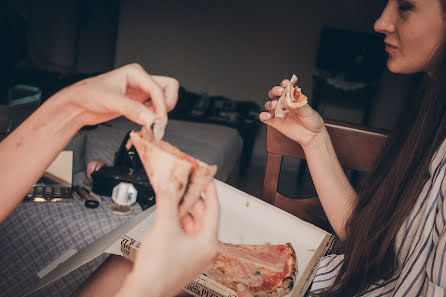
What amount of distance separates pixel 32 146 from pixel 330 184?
0.85m

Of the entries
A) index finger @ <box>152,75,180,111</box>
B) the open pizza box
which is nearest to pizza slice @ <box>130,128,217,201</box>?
index finger @ <box>152,75,180,111</box>

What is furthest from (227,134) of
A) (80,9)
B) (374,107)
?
(80,9)

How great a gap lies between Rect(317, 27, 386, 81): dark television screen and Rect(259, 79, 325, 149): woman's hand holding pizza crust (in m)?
3.94

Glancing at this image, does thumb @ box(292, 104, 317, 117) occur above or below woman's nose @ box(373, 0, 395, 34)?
below

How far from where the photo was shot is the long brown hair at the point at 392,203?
0.98 metres

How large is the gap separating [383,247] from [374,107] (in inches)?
Answer: 184

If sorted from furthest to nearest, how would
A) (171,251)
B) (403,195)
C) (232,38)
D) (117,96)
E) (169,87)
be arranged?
1. (232,38)
2. (403,195)
3. (169,87)
4. (117,96)
5. (171,251)

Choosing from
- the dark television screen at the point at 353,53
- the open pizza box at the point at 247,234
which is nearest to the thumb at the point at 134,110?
the open pizza box at the point at 247,234

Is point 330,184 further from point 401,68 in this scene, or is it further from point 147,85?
point 147,85

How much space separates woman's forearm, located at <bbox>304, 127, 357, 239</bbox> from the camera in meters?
1.19

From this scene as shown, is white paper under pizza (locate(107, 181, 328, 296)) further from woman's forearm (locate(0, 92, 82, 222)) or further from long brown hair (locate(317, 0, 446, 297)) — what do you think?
woman's forearm (locate(0, 92, 82, 222))

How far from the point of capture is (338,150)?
1.29 metres

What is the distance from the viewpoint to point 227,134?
3.22m

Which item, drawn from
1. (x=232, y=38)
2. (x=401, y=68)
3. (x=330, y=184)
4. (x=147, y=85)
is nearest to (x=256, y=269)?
(x=330, y=184)
